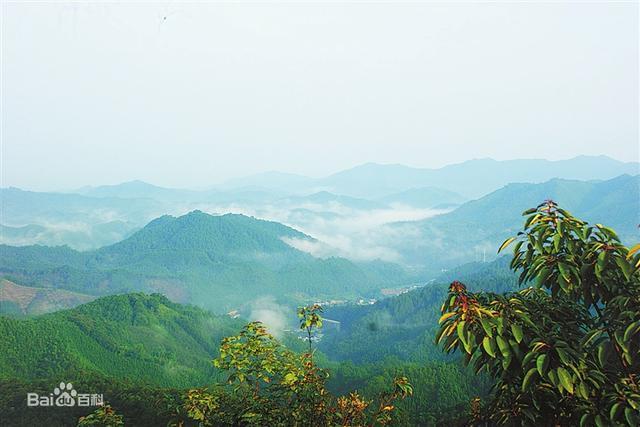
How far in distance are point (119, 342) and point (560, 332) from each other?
339ft

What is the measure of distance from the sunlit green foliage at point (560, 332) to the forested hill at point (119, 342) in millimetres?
76680

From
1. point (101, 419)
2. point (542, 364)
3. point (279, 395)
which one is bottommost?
point (101, 419)

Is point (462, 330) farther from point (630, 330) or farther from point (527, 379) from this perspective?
point (630, 330)

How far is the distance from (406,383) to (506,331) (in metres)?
2.32

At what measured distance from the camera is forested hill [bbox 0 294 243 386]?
78312 mm

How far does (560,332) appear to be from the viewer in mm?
4918

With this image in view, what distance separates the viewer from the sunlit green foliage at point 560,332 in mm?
4207

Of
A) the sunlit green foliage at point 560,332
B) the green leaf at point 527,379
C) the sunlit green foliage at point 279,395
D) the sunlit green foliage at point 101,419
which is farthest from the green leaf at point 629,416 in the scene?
the sunlit green foliage at point 101,419

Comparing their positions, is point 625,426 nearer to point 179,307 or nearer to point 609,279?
point 609,279

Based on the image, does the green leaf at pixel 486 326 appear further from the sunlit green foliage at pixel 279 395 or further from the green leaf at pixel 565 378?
the sunlit green foliage at pixel 279 395

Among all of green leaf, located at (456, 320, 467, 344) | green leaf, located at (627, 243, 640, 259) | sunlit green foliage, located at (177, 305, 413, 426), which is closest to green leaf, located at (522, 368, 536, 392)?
green leaf, located at (456, 320, 467, 344)

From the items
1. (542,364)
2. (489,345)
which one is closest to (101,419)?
(489,345)

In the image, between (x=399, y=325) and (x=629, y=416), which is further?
(x=399, y=325)

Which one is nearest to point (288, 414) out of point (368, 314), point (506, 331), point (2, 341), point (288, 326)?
point (506, 331)
